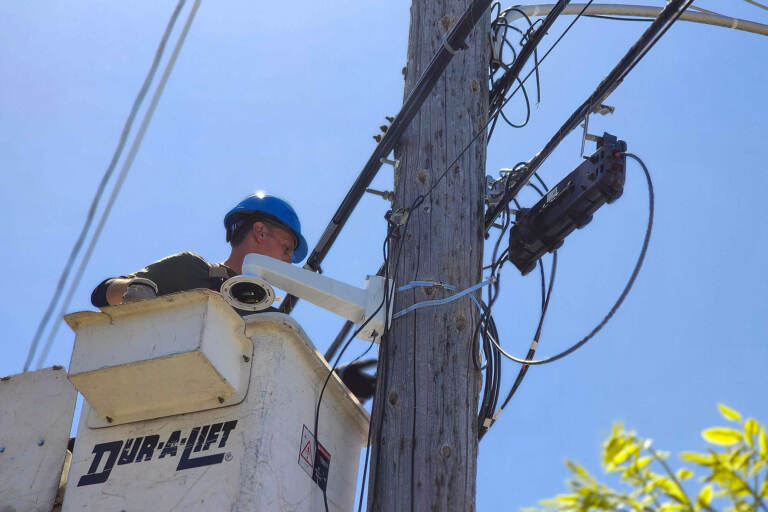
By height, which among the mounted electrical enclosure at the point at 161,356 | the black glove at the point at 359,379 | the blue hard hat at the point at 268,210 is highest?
the blue hard hat at the point at 268,210

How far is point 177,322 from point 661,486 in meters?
2.53

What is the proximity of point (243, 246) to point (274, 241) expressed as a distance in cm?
22

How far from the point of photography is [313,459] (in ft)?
14.2

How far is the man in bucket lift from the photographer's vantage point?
5230 mm

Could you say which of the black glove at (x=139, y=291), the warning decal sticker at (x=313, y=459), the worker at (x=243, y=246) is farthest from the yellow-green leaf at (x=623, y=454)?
the worker at (x=243, y=246)

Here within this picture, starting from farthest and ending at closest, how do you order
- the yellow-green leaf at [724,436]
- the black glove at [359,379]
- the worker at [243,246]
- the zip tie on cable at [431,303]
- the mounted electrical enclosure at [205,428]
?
the black glove at [359,379] < the worker at [243,246] < the zip tie on cable at [431,303] < the mounted electrical enclosure at [205,428] < the yellow-green leaf at [724,436]

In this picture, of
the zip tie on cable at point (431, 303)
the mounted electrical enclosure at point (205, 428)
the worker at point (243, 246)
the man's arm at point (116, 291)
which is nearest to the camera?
the mounted electrical enclosure at point (205, 428)

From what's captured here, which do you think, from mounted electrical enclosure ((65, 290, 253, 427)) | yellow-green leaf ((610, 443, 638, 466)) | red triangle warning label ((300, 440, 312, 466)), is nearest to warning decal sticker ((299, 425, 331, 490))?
red triangle warning label ((300, 440, 312, 466))

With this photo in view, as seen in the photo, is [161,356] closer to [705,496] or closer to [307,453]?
[307,453]

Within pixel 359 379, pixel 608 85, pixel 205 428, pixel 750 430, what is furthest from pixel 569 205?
pixel 750 430

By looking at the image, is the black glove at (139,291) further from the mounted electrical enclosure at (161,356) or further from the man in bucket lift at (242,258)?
the man in bucket lift at (242,258)

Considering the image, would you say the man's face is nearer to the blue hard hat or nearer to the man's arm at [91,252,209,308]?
the blue hard hat

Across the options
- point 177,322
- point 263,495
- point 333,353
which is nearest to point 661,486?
point 263,495

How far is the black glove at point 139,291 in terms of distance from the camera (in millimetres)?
4277
